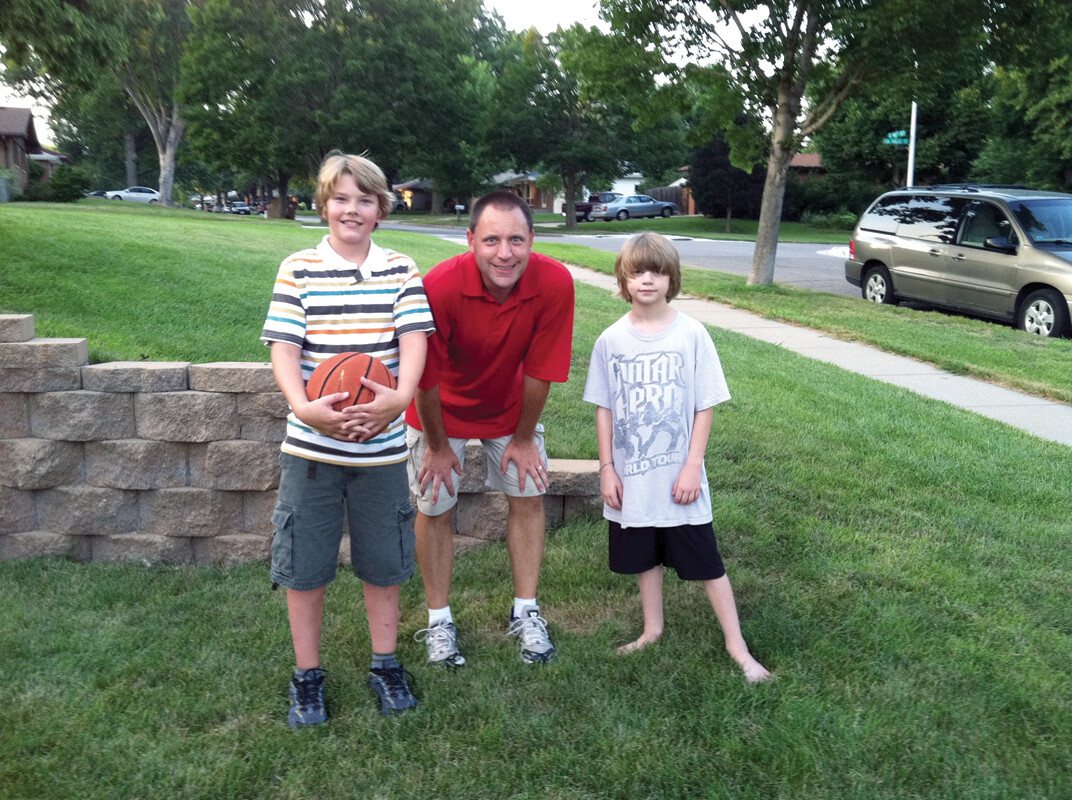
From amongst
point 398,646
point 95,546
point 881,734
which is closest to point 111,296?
point 95,546

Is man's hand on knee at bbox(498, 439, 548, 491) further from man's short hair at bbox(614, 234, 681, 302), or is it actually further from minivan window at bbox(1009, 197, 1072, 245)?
minivan window at bbox(1009, 197, 1072, 245)

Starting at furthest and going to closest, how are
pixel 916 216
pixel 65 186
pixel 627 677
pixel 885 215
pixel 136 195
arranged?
pixel 136 195 < pixel 65 186 < pixel 885 215 < pixel 916 216 < pixel 627 677

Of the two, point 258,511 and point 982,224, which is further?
point 982,224

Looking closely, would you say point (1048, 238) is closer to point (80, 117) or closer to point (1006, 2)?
point (1006, 2)

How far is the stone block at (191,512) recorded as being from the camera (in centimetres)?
455

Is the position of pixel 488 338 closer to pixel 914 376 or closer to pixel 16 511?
pixel 16 511

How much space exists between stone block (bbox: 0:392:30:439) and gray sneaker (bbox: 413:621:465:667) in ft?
7.27

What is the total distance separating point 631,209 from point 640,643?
52.0m

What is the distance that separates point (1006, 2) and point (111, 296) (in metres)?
11.6

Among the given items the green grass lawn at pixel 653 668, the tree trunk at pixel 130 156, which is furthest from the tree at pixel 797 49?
the tree trunk at pixel 130 156

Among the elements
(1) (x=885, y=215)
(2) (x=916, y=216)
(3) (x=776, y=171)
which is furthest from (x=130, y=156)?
(2) (x=916, y=216)

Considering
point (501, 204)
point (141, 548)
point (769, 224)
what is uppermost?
point (769, 224)

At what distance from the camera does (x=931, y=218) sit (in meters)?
12.6

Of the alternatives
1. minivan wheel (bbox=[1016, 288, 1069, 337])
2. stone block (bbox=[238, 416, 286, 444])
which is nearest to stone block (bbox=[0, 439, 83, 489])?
stone block (bbox=[238, 416, 286, 444])
